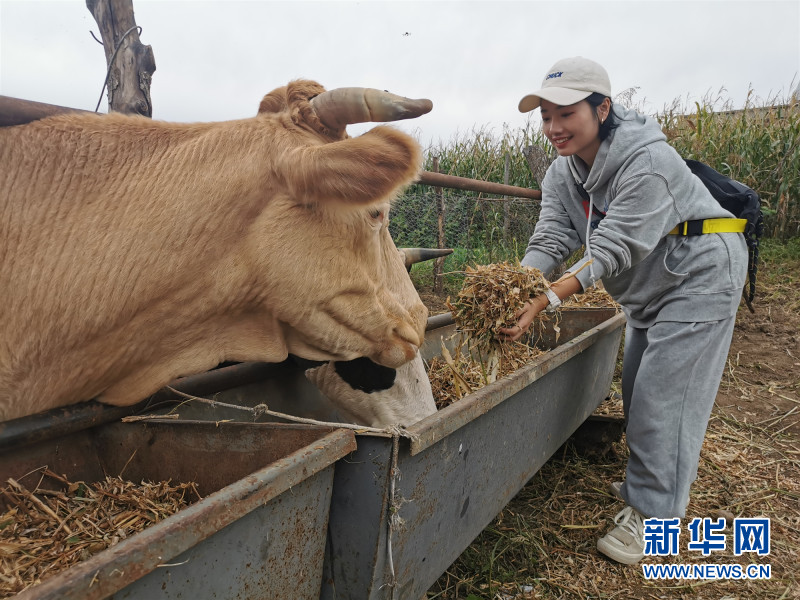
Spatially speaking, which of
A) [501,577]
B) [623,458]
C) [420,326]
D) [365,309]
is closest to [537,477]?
[623,458]

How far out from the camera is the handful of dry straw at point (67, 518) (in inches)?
50.6

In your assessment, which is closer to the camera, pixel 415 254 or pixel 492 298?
pixel 492 298

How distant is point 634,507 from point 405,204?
21.5 ft

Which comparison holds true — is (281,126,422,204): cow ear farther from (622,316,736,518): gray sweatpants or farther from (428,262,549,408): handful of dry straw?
(622,316,736,518): gray sweatpants

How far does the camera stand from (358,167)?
5.42ft

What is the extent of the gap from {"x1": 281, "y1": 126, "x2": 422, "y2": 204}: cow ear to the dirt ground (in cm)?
183

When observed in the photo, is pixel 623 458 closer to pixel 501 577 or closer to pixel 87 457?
pixel 501 577

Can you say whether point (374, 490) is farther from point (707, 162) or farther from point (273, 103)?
point (707, 162)

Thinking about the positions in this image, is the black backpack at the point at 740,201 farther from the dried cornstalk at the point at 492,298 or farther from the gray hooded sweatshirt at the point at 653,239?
the dried cornstalk at the point at 492,298

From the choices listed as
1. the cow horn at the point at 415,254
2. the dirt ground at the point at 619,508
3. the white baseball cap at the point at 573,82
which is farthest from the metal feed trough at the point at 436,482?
the white baseball cap at the point at 573,82

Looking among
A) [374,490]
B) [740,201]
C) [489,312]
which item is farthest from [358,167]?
[740,201]

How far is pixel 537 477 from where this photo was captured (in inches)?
141

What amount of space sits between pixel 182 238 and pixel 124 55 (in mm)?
2687

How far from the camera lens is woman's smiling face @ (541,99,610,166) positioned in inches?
108
